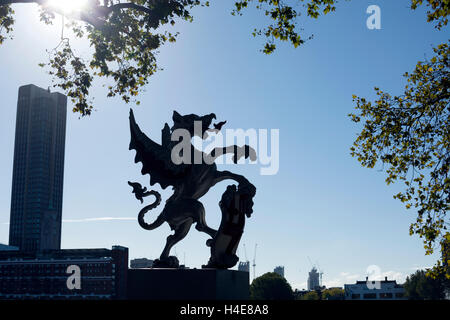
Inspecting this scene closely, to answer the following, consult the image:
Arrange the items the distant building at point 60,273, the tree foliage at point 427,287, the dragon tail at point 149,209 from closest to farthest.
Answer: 1. the dragon tail at point 149,209
2. the tree foliage at point 427,287
3. the distant building at point 60,273

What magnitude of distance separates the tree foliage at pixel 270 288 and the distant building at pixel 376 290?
3370 centimetres

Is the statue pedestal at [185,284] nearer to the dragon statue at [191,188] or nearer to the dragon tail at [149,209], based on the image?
the dragon statue at [191,188]

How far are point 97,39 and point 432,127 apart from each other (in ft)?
37.6

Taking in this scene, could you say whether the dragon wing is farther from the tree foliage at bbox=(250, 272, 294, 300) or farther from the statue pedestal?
the tree foliage at bbox=(250, 272, 294, 300)

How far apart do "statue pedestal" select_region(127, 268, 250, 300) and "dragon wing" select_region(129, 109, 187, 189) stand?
9.58 feet

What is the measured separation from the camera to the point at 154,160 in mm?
15719

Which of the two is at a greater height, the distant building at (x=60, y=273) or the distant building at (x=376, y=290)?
the distant building at (x=60, y=273)

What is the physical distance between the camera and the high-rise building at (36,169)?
176750 mm

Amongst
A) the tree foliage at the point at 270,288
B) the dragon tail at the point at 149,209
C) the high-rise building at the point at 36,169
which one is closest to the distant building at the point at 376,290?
the tree foliage at the point at 270,288

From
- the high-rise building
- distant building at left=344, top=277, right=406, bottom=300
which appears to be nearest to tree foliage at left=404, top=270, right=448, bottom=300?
distant building at left=344, top=277, right=406, bottom=300

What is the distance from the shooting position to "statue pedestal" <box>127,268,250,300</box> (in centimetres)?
1319

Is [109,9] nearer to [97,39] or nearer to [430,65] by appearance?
[97,39]

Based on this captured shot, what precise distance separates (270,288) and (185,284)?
287 feet
